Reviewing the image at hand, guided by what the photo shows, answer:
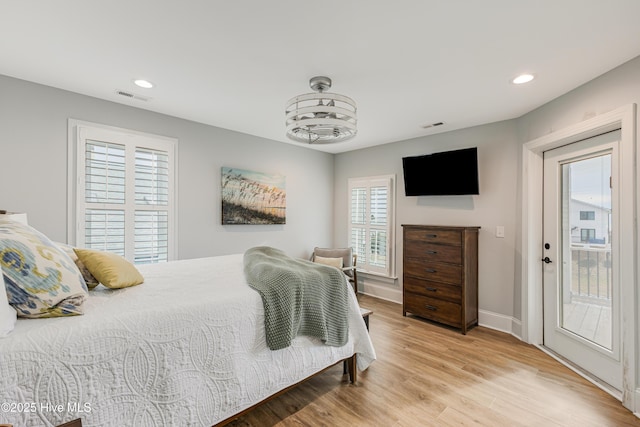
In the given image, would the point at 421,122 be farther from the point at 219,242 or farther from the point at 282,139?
the point at 219,242

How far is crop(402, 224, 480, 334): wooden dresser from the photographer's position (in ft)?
10.7

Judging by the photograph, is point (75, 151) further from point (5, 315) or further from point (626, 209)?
point (626, 209)

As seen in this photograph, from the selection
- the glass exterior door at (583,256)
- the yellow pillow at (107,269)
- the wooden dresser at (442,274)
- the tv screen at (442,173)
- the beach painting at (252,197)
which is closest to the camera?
the yellow pillow at (107,269)

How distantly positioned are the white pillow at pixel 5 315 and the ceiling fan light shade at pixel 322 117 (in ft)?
5.75

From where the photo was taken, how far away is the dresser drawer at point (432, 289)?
330cm

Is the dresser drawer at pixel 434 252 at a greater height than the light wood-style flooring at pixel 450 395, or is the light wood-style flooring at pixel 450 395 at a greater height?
the dresser drawer at pixel 434 252

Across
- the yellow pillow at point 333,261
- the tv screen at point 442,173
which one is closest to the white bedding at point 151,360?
the yellow pillow at point 333,261

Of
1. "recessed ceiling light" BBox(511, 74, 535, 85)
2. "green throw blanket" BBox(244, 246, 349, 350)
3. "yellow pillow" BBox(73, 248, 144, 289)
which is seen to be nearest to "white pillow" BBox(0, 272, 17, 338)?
"yellow pillow" BBox(73, 248, 144, 289)

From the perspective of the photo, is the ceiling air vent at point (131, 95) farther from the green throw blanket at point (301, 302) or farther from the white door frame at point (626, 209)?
the white door frame at point (626, 209)

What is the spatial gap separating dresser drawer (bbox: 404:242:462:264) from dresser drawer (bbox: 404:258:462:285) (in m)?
0.06

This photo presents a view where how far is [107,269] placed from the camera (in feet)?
5.61

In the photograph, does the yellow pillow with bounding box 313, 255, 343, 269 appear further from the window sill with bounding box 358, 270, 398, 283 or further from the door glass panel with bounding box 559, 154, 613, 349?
the door glass panel with bounding box 559, 154, 613, 349

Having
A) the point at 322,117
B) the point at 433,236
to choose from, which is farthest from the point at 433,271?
the point at 322,117

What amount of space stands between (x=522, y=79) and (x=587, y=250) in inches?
60.9
